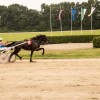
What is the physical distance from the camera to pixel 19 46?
17.7m

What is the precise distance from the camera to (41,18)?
98.5 metres

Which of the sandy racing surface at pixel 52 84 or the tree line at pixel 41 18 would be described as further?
the tree line at pixel 41 18

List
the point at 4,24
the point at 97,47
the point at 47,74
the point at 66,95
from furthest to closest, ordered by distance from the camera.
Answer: the point at 4,24
the point at 97,47
the point at 47,74
the point at 66,95

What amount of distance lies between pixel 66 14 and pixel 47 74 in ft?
255

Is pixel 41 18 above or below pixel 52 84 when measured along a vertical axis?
above

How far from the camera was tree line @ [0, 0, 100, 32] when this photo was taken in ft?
288

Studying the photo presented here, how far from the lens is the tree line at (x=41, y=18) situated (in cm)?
8775

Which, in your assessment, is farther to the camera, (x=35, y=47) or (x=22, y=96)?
(x=35, y=47)

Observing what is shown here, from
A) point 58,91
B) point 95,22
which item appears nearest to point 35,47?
point 58,91

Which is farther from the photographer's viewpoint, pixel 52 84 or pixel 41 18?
pixel 41 18

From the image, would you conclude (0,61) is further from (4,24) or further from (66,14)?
(4,24)

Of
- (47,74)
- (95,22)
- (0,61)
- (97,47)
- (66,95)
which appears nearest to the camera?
(66,95)

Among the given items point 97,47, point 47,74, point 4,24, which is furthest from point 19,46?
point 4,24

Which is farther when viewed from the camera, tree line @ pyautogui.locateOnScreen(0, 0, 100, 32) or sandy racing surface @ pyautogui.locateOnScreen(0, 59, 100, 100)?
tree line @ pyautogui.locateOnScreen(0, 0, 100, 32)
